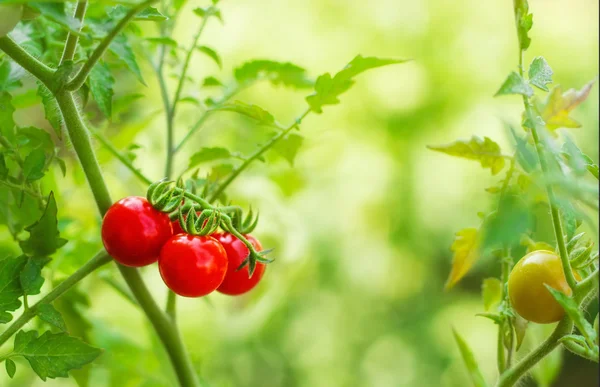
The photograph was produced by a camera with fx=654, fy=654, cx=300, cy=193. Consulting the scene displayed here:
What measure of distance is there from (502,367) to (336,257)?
51.3 inches

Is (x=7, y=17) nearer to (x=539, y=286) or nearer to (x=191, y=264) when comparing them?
(x=191, y=264)

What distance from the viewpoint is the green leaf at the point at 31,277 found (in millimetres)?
490

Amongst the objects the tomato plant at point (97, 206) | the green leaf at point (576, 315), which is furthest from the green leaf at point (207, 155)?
the green leaf at point (576, 315)

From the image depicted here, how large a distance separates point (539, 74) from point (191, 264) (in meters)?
0.27

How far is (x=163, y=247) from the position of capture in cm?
50

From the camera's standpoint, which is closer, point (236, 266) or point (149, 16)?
point (149, 16)

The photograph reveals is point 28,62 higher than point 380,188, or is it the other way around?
point 380,188

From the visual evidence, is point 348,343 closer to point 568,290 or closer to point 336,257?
point 336,257

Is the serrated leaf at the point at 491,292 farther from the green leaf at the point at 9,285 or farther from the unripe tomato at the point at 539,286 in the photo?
the green leaf at the point at 9,285

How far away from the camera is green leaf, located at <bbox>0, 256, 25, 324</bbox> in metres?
0.48

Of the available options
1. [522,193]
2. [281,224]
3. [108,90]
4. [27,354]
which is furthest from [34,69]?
[281,224]

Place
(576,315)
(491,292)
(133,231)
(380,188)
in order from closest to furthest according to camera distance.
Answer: (576,315) → (133,231) → (491,292) → (380,188)

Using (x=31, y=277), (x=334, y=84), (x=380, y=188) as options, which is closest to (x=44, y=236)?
(x=31, y=277)

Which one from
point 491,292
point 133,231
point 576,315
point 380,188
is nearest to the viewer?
point 576,315
